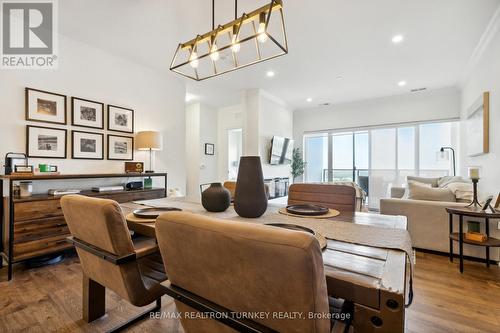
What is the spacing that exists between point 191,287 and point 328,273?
43 centimetres

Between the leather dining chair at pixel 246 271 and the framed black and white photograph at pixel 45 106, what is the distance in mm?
2950

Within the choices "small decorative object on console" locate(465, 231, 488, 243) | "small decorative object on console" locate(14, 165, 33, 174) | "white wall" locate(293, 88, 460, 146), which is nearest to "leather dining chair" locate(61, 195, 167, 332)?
"small decorative object on console" locate(14, 165, 33, 174)

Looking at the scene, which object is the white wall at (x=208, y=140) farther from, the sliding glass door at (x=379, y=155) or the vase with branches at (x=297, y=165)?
the sliding glass door at (x=379, y=155)

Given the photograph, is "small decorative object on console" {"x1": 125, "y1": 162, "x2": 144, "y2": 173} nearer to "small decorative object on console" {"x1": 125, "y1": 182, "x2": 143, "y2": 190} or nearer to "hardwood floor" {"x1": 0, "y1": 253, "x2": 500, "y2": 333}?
"small decorative object on console" {"x1": 125, "y1": 182, "x2": 143, "y2": 190}

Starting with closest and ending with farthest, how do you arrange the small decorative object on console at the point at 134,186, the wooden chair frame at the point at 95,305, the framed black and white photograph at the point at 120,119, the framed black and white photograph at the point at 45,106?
the wooden chair frame at the point at 95,305 → the framed black and white photograph at the point at 45,106 → the small decorative object on console at the point at 134,186 → the framed black and white photograph at the point at 120,119

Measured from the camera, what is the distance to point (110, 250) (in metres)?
1.08

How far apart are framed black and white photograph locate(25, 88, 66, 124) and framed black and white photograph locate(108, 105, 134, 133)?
1.76ft

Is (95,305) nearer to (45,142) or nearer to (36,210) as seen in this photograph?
(36,210)

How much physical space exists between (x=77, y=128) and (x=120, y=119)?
56 centimetres

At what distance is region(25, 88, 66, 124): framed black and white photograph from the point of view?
254 centimetres

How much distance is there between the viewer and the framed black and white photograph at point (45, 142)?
2.55 metres

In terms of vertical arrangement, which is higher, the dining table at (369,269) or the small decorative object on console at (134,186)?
the small decorative object on console at (134,186)

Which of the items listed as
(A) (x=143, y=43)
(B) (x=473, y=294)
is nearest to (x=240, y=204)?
(B) (x=473, y=294)

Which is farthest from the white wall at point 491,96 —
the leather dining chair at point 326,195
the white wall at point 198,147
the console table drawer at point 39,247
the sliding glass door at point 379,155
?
the white wall at point 198,147
